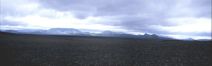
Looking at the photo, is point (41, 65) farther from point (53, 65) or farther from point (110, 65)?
point (110, 65)

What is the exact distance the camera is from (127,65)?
22.0m

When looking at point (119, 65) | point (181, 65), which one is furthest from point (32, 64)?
point (181, 65)

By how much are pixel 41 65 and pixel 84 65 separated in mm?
3973

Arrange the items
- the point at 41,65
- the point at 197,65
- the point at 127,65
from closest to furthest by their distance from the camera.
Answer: the point at 41,65 < the point at 127,65 < the point at 197,65

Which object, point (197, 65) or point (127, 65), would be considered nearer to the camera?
point (127, 65)

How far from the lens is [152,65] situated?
2275 cm

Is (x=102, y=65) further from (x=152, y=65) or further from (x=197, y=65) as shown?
(x=197, y=65)

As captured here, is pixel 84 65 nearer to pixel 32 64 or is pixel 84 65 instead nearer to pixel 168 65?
pixel 32 64

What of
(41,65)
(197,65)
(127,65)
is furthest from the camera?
(197,65)

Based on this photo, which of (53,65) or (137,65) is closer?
(53,65)

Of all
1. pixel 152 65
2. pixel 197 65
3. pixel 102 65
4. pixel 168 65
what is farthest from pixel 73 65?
pixel 197 65

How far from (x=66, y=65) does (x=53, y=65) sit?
1273 millimetres

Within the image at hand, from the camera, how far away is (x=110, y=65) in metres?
21.7

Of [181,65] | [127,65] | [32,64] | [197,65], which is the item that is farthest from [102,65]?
[197,65]
